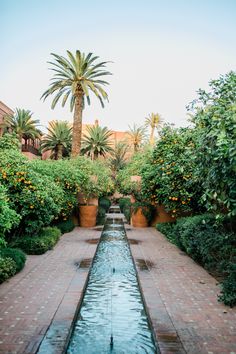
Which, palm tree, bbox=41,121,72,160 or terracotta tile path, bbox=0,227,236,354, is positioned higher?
palm tree, bbox=41,121,72,160

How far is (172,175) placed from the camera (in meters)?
12.1

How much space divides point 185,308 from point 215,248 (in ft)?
7.33

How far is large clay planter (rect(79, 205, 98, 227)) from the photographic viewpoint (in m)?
18.7

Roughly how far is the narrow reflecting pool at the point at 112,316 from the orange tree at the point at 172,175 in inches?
145

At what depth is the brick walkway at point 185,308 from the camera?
13.9 ft

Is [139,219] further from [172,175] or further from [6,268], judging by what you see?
[6,268]

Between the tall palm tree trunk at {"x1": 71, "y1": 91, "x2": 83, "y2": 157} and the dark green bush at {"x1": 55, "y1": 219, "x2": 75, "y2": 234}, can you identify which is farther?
the tall palm tree trunk at {"x1": 71, "y1": 91, "x2": 83, "y2": 157}

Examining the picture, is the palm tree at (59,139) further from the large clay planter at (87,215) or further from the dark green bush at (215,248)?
the dark green bush at (215,248)

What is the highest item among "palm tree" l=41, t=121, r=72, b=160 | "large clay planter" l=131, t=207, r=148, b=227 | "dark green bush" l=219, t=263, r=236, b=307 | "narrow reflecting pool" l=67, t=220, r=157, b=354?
"palm tree" l=41, t=121, r=72, b=160

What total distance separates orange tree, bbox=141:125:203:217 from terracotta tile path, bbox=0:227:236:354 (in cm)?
278

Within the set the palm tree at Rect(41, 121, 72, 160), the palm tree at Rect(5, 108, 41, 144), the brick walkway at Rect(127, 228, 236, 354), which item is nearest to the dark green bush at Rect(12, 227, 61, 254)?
the brick walkway at Rect(127, 228, 236, 354)

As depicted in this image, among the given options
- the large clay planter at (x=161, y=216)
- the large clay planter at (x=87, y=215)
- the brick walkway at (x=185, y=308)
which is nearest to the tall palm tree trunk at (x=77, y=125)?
the large clay planter at (x=87, y=215)

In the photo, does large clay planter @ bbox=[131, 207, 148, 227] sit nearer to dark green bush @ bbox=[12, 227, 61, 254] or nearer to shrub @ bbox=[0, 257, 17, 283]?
dark green bush @ bbox=[12, 227, 61, 254]

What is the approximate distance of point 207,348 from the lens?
4.09 meters
